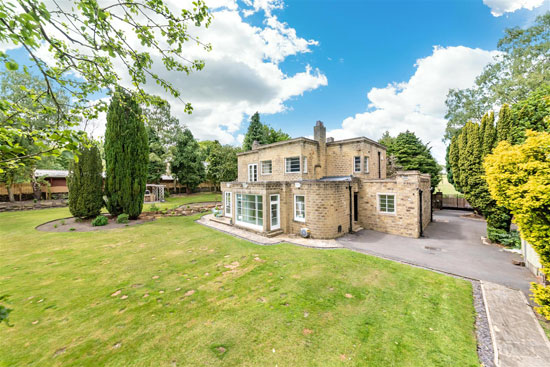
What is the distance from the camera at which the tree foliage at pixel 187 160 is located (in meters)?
32.6

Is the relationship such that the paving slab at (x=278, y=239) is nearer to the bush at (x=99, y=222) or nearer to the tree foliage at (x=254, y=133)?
the bush at (x=99, y=222)

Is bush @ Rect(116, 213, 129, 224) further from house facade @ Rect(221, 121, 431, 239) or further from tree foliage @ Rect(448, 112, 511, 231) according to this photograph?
tree foliage @ Rect(448, 112, 511, 231)

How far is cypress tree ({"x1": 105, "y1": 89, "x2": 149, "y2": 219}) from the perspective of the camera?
1597cm

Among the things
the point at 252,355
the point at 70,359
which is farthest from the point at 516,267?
the point at 70,359

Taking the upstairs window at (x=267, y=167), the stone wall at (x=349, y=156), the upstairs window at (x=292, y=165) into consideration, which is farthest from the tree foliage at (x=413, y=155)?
the upstairs window at (x=267, y=167)

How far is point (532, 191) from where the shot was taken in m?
4.71

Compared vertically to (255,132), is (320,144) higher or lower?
lower

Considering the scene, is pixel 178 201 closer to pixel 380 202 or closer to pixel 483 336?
pixel 380 202

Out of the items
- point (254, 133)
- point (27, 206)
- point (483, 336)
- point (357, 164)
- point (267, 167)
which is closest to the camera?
point (483, 336)

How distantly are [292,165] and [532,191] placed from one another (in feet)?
45.0

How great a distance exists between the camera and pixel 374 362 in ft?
12.7

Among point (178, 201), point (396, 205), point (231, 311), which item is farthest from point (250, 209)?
point (178, 201)

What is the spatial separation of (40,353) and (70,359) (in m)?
0.73

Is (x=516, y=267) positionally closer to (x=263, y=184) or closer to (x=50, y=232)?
(x=263, y=184)
